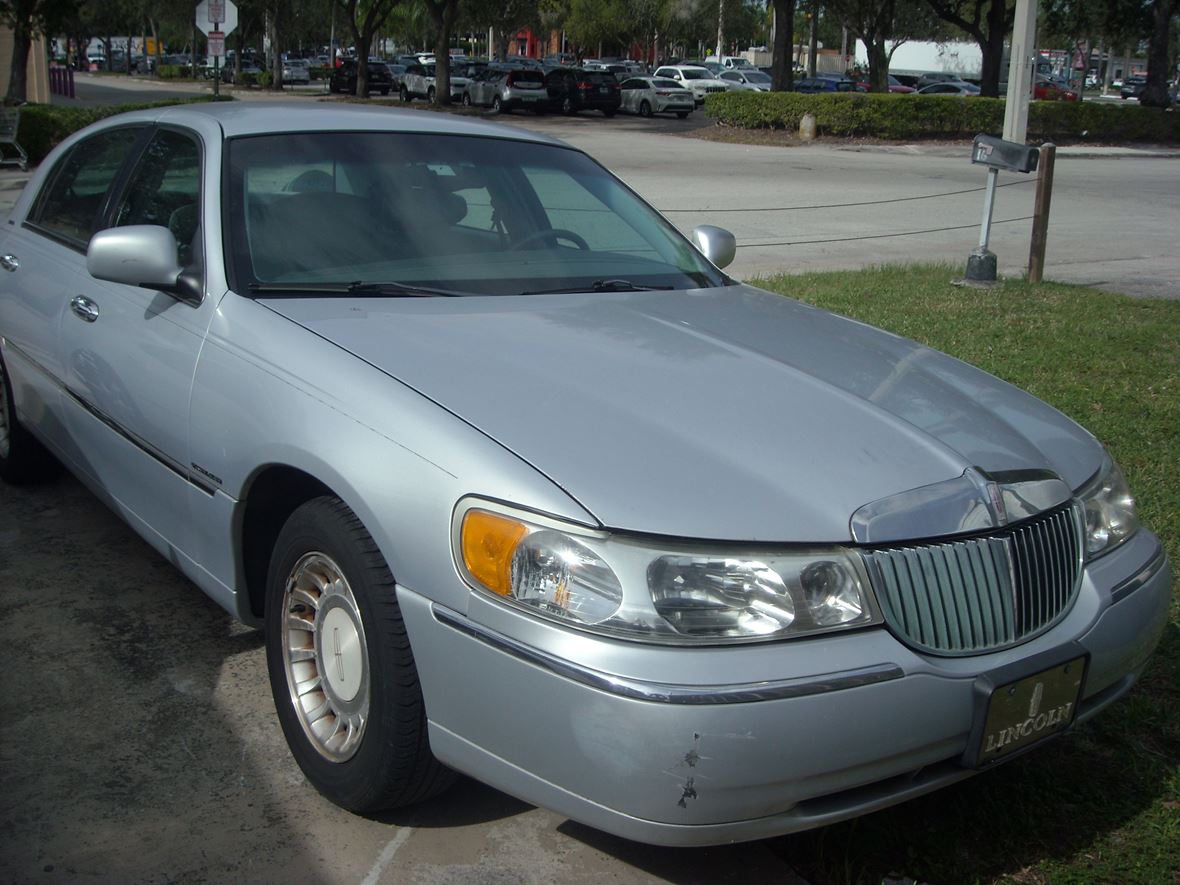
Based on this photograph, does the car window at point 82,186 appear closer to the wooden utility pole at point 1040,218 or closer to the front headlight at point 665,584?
the front headlight at point 665,584

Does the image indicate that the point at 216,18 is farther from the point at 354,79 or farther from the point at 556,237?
the point at 354,79

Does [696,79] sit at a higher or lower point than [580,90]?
higher

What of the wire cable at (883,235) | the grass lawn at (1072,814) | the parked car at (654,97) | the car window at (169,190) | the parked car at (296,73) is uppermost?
the parked car at (296,73)

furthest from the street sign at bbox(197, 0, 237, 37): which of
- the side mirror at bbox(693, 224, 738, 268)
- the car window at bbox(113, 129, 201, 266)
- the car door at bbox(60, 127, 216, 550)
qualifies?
the side mirror at bbox(693, 224, 738, 268)

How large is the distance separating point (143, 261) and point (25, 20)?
23060 mm

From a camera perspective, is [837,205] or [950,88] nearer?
[837,205]

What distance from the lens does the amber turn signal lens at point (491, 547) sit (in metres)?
2.49

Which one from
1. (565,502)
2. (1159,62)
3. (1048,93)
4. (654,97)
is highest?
(1159,62)

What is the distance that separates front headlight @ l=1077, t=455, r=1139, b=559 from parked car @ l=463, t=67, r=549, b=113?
39.8 m

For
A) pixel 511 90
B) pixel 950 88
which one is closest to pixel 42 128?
pixel 511 90

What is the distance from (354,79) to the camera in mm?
51469

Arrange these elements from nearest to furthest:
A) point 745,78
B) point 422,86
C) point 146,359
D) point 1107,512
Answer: point 1107,512, point 146,359, point 422,86, point 745,78

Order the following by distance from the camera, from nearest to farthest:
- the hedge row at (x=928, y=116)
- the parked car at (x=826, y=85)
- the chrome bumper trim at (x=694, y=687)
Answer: the chrome bumper trim at (x=694, y=687)
the hedge row at (x=928, y=116)
the parked car at (x=826, y=85)

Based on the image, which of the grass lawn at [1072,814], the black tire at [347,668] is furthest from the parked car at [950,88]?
the black tire at [347,668]
